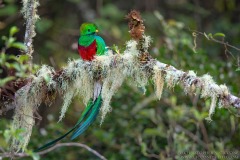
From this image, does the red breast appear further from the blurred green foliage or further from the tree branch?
the blurred green foliage

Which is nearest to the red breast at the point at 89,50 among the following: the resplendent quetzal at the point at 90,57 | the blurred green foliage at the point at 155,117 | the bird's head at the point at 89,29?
the resplendent quetzal at the point at 90,57

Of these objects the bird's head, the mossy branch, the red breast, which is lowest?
the mossy branch

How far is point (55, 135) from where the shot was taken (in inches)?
193

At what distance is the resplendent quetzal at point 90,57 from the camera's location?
331 centimetres

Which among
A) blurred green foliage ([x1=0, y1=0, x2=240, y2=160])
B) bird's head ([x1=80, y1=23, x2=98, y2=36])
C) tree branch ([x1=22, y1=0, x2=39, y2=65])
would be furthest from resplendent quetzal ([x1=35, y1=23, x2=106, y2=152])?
blurred green foliage ([x1=0, y1=0, x2=240, y2=160])

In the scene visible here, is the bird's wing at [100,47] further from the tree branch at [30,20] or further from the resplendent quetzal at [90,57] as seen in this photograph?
the tree branch at [30,20]

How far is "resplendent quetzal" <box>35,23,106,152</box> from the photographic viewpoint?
3.31 meters

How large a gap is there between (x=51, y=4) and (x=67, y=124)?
5.48 feet

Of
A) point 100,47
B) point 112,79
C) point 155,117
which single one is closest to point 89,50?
point 100,47

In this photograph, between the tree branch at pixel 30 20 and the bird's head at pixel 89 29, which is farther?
the bird's head at pixel 89 29

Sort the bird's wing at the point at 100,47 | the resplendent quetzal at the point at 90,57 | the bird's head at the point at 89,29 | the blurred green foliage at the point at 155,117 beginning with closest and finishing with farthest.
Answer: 1. the resplendent quetzal at the point at 90,57
2. the bird's wing at the point at 100,47
3. the bird's head at the point at 89,29
4. the blurred green foliage at the point at 155,117

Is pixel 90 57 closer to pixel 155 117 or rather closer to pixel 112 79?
pixel 112 79

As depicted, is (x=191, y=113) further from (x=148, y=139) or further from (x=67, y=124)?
(x=67, y=124)

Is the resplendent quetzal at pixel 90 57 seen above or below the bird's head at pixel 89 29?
below
